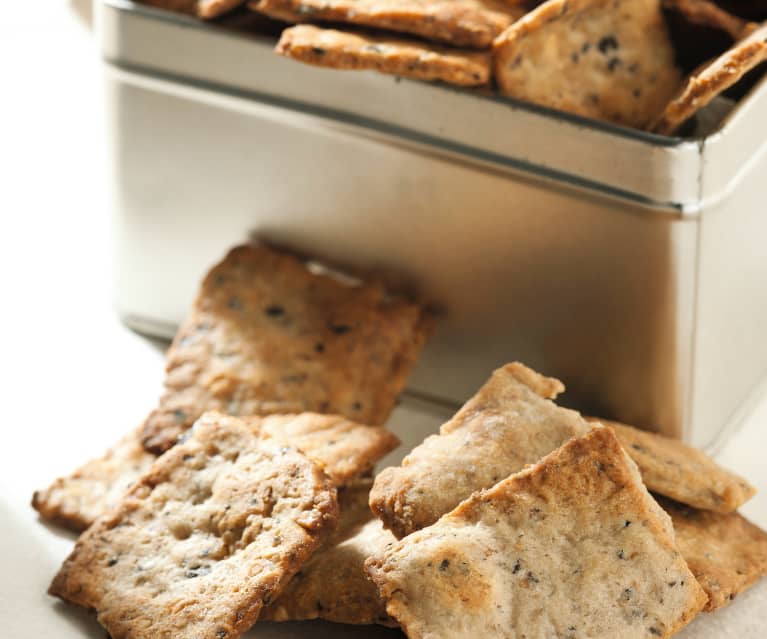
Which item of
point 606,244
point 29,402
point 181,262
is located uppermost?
point 606,244

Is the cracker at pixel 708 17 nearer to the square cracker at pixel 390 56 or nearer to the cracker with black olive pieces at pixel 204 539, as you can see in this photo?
the square cracker at pixel 390 56

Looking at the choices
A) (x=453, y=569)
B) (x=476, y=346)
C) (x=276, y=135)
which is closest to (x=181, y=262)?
(x=276, y=135)

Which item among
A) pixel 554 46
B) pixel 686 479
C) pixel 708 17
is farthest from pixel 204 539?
pixel 708 17

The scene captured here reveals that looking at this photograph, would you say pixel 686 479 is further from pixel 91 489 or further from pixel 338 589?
pixel 91 489

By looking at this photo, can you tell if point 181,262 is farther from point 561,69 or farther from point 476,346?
point 561,69

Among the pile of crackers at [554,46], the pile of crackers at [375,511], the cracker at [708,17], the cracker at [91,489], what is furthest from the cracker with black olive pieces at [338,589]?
the cracker at [708,17]

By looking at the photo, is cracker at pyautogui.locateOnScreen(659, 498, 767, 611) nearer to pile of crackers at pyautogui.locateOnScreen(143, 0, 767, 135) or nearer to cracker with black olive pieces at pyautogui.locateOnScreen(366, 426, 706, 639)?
cracker with black olive pieces at pyautogui.locateOnScreen(366, 426, 706, 639)

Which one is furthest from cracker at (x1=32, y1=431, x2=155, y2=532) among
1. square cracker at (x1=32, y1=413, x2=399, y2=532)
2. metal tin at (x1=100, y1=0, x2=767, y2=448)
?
metal tin at (x1=100, y1=0, x2=767, y2=448)
